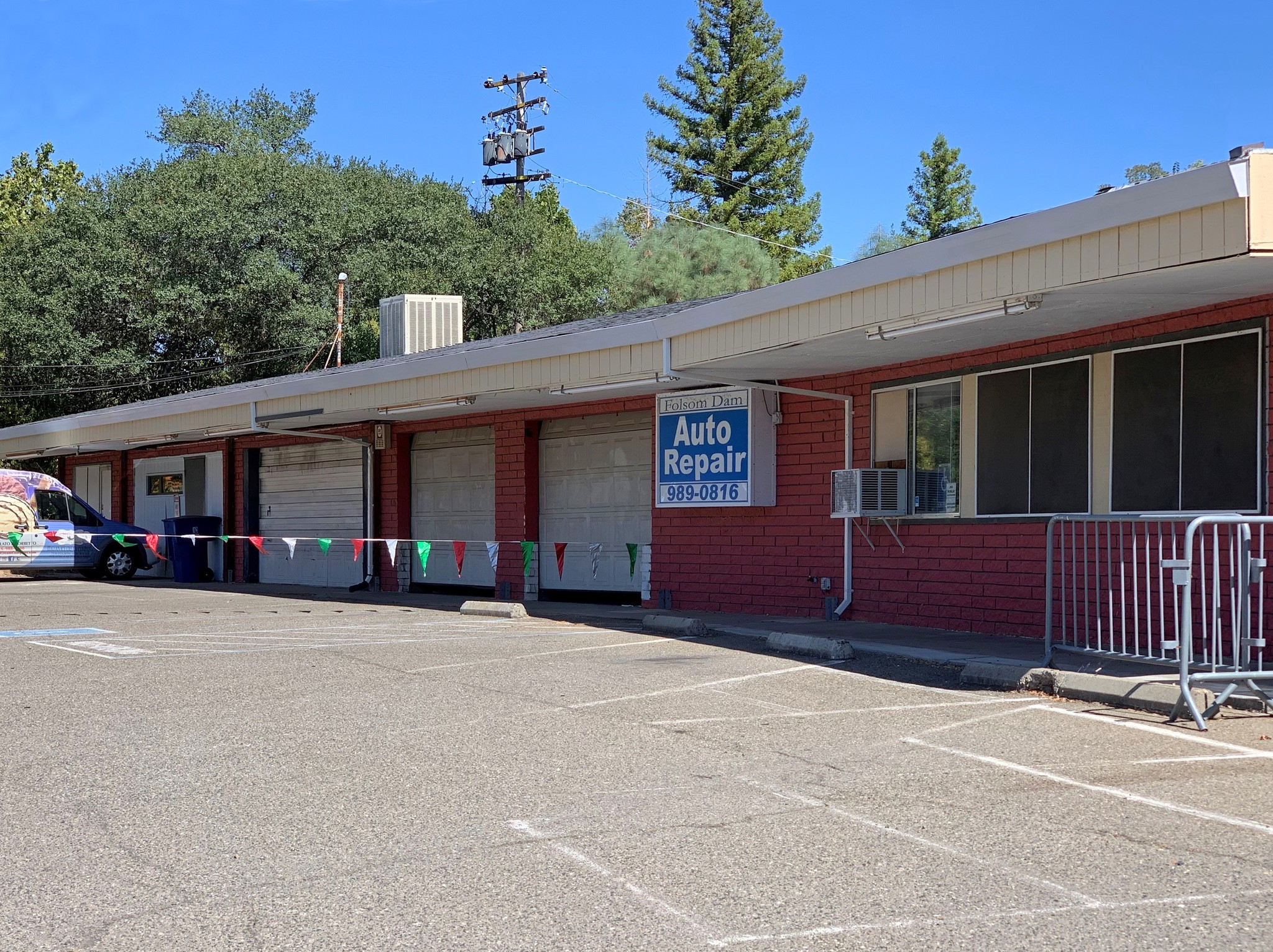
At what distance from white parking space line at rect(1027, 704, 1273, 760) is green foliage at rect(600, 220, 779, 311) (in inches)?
1450

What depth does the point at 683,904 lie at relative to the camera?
4645 mm

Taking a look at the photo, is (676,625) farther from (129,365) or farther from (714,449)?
(129,365)

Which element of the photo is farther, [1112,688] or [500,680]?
[500,680]

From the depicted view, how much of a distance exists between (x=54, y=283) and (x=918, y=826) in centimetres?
4032

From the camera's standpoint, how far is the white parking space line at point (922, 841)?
480 centimetres

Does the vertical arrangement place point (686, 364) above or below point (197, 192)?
below

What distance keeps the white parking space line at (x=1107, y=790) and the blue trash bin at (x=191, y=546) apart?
21054 millimetres

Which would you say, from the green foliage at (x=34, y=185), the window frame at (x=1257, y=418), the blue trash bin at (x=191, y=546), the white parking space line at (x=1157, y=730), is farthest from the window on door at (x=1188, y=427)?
the green foliage at (x=34, y=185)

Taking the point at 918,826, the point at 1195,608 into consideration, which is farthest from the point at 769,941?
the point at 1195,608

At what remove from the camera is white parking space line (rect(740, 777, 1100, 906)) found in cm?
A: 480

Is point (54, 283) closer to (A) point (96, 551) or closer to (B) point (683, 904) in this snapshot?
(A) point (96, 551)

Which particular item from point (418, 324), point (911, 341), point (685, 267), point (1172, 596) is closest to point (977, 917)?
point (1172, 596)

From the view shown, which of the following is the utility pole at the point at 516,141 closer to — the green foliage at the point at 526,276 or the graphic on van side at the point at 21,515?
the green foliage at the point at 526,276

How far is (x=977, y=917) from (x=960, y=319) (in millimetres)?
7264
